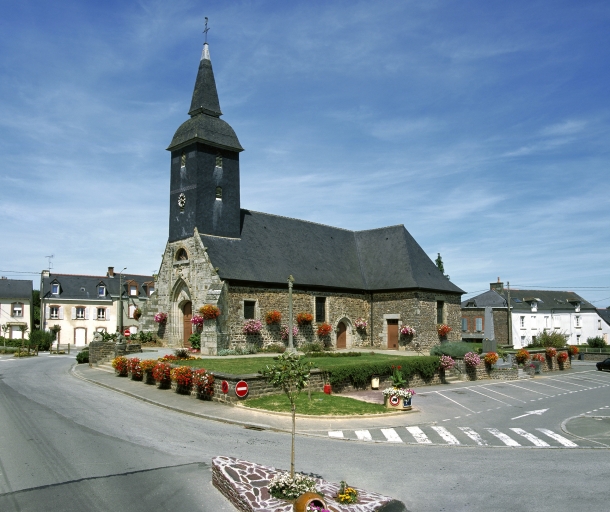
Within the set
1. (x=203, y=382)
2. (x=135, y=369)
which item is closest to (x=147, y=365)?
(x=135, y=369)

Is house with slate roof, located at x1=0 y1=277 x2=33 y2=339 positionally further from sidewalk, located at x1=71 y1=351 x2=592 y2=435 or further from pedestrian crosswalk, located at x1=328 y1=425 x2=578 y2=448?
pedestrian crosswalk, located at x1=328 y1=425 x2=578 y2=448

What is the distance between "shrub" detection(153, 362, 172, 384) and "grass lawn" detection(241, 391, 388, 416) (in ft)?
13.1

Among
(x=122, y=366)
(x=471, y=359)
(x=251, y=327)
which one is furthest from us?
(x=251, y=327)

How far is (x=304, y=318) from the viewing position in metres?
31.4

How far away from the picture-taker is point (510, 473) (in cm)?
993

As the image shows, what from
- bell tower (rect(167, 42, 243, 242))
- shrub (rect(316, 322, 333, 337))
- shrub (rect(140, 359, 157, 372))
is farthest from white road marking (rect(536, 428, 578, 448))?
bell tower (rect(167, 42, 243, 242))

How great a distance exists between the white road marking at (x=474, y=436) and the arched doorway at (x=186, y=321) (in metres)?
19.4

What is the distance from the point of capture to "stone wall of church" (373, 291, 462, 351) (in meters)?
33.7

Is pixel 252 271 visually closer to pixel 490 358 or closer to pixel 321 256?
pixel 321 256

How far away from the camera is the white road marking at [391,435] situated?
13.2 m

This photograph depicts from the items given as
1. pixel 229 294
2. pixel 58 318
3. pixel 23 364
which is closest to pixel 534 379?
pixel 229 294

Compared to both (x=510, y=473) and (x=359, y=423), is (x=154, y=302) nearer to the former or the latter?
(x=359, y=423)

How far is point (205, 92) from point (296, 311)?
14.1m

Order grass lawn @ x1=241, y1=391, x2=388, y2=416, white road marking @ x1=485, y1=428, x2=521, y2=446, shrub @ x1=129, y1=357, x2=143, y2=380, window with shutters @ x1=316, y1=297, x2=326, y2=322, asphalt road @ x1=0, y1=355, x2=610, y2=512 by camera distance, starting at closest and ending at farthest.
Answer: asphalt road @ x1=0, y1=355, x2=610, y2=512, white road marking @ x1=485, y1=428, x2=521, y2=446, grass lawn @ x1=241, y1=391, x2=388, y2=416, shrub @ x1=129, y1=357, x2=143, y2=380, window with shutters @ x1=316, y1=297, x2=326, y2=322
